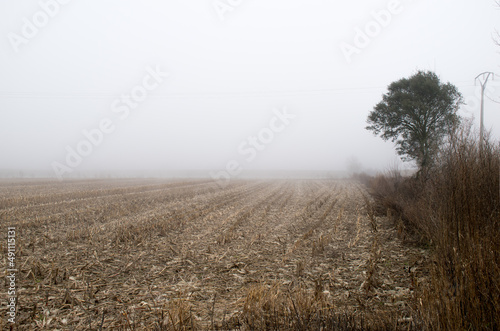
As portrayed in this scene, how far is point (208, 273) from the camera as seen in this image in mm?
6836

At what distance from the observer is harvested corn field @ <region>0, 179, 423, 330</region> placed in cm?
456

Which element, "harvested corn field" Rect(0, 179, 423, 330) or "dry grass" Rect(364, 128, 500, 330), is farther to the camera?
"harvested corn field" Rect(0, 179, 423, 330)

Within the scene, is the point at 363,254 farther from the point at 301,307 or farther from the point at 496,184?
the point at 301,307

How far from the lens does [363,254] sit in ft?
26.9

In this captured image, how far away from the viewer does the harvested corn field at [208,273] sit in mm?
4559

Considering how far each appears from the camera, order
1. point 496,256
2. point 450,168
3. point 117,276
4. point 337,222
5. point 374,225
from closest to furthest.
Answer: point 496,256 < point 450,168 < point 117,276 < point 374,225 < point 337,222

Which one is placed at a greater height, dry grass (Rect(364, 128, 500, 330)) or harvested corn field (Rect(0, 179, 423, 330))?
dry grass (Rect(364, 128, 500, 330))

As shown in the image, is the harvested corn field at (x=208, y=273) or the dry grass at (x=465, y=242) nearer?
the dry grass at (x=465, y=242)

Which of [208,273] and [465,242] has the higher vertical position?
[465,242]

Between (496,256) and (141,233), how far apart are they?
9858 mm

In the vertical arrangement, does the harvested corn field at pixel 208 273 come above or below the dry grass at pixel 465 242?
below

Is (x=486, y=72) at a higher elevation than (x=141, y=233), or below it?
higher

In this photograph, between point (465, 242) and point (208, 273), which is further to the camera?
point (208, 273)

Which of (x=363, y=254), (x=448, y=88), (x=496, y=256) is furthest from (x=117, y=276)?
(x=448, y=88)
